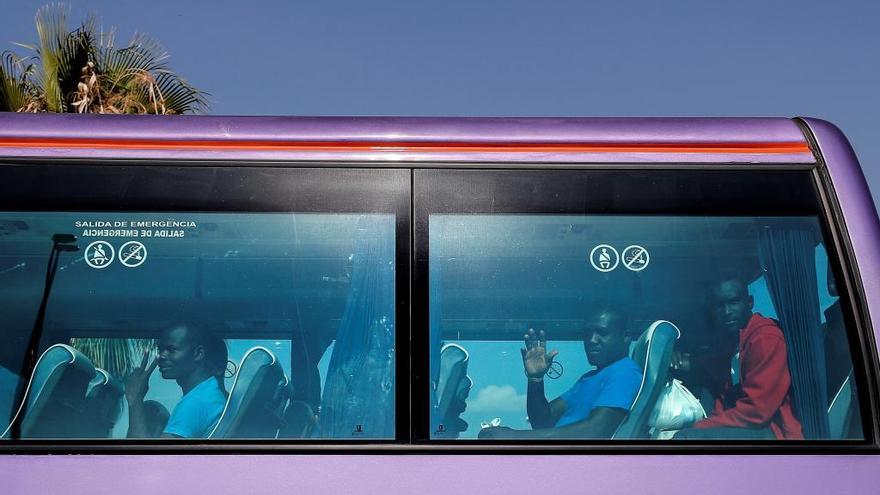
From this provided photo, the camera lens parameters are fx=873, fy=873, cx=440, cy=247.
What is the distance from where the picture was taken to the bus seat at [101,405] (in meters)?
3.71

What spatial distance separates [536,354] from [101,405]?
190 cm

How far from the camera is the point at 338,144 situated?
3.99 metres

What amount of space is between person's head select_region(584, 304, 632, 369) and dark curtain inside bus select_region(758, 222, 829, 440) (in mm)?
682

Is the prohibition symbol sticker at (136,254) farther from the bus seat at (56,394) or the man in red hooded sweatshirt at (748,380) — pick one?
the man in red hooded sweatshirt at (748,380)

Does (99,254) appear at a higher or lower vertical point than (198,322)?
higher

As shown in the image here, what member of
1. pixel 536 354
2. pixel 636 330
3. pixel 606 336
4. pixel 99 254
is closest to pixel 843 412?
pixel 636 330

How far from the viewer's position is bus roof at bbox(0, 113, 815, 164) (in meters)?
3.95

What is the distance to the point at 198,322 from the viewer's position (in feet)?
12.6

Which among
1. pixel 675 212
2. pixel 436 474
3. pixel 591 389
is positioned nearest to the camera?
pixel 436 474

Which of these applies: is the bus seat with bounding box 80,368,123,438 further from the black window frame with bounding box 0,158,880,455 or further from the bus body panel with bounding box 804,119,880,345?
the bus body panel with bounding box 804,119,880,345

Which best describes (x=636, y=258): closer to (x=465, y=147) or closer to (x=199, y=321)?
(x=465, y=147)

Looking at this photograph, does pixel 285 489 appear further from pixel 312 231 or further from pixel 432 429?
pixel 312 231

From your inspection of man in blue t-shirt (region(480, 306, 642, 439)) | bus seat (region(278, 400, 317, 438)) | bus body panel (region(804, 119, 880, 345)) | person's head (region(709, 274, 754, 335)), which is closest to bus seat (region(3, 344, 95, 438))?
bus seat (region(278, 400, 317, 438))

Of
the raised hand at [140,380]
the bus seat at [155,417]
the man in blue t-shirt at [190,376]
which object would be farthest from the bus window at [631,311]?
the raised hand at [140,380]
